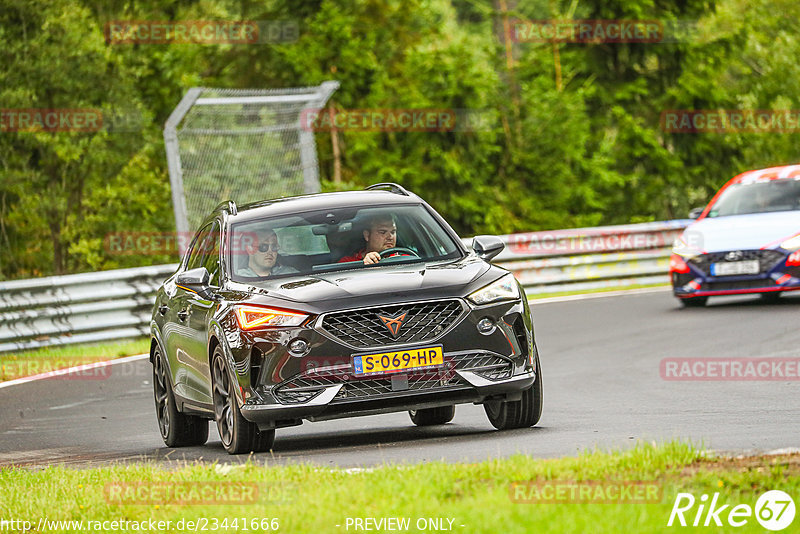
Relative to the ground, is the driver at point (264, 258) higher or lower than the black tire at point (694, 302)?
higher

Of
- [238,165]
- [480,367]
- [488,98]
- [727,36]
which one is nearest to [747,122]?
[727,36]

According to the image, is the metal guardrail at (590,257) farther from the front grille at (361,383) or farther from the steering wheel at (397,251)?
the front grille at (361,383)

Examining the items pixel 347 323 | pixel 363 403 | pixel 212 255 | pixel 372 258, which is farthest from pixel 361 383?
pixel 212 255

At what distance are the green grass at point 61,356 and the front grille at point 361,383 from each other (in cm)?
891

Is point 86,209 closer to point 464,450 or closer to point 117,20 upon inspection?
point 117,20

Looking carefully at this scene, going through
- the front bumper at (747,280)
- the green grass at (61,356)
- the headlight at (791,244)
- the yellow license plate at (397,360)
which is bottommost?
the green grass at (61,356)

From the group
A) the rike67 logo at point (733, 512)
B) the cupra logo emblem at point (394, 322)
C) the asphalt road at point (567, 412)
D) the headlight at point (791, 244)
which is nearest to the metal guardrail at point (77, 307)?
the asphalt road at point (567, 412)

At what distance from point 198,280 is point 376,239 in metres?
1.24

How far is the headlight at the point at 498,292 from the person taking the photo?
9.39 metres

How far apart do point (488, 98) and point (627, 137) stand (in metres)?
4.00

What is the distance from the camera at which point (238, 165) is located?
25.4 meters

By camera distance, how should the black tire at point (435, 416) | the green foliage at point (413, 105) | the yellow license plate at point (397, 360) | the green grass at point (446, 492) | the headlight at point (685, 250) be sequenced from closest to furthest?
the green grass at point (446, 492) → the yellow license plate at point (397, 360) → the black tire at point (435, 416) → the headlight at point (685, 250) → the green foliage at point (413, 105)

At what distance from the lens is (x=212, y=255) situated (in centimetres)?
1091

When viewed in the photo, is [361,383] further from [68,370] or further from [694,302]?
[694,302]
